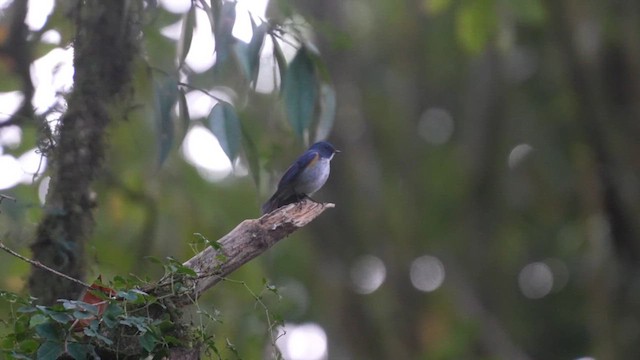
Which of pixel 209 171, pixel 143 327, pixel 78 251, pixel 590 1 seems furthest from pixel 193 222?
pixel 143 327

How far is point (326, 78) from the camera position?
5762 millimetres

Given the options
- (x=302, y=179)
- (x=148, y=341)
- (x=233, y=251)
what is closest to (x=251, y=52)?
(x=233, y=251)

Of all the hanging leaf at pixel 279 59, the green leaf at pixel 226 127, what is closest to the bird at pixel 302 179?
the hanging leaf at pixel 279 59

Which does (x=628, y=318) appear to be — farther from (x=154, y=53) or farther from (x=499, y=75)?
(x=154, y=53)

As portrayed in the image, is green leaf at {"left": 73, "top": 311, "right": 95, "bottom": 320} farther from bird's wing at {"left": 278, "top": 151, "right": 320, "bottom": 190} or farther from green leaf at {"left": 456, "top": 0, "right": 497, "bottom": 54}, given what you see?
green leaf at {"left": 456, "top": 0, "right": 497, "bottom": 54}

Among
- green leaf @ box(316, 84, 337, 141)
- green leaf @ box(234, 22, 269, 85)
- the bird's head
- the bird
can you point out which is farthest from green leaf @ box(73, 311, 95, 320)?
the bird's head

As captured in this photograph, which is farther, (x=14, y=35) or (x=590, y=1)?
(x=590, y=1)

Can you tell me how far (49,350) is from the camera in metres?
3.47

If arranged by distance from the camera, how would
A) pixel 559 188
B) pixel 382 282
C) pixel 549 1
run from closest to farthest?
pixel 549 1 → pixel 382 282 → pixel 559 188

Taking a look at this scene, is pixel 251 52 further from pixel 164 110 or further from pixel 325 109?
pixel 325 109

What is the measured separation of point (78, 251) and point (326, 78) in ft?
4.86

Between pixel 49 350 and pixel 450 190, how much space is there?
8618 millimetres

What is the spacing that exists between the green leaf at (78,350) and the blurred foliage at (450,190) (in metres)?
4.28

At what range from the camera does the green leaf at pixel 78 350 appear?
3.50 metres
